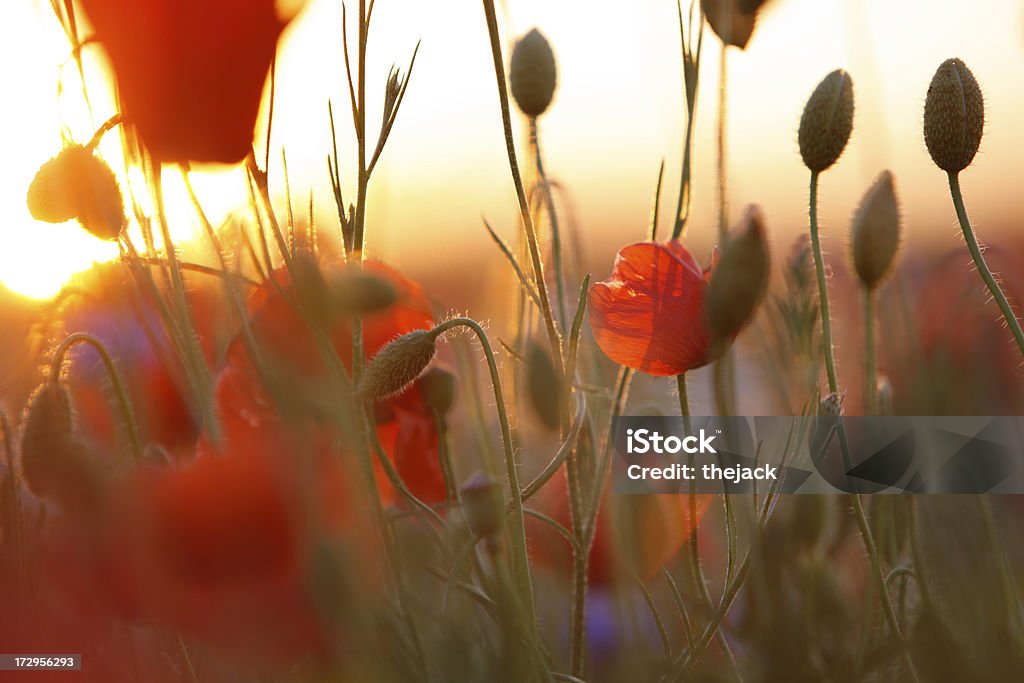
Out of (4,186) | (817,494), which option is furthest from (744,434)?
(4,186)

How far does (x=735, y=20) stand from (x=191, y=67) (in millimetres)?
265

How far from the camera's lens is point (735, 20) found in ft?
1.44

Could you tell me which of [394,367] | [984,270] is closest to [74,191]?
[394,367]

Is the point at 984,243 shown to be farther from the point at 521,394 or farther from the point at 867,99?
the point at 521,394

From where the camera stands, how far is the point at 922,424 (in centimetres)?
50

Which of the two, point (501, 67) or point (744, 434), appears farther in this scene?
point (744, 434)

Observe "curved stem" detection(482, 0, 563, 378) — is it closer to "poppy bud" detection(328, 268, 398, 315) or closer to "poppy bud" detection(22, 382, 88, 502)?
"poppy bud" detection(328, 268, 398, 315)

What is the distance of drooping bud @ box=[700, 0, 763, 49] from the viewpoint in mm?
437

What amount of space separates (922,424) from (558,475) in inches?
7.9

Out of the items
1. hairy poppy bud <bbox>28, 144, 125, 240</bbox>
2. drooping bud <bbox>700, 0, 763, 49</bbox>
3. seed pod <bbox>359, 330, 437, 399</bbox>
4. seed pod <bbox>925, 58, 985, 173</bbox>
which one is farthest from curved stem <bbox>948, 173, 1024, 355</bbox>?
hairy poppy bud <bbox>28, 144, 125, 240</bbox>

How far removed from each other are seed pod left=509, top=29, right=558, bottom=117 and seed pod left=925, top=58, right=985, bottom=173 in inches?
6.7

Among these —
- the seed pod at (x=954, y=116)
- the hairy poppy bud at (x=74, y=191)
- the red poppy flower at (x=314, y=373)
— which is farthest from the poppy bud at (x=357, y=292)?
the seed pod at (x=954, y=116)

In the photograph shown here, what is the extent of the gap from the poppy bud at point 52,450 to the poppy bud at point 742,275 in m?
0.32

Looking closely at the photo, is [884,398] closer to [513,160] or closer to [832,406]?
[832,406]
